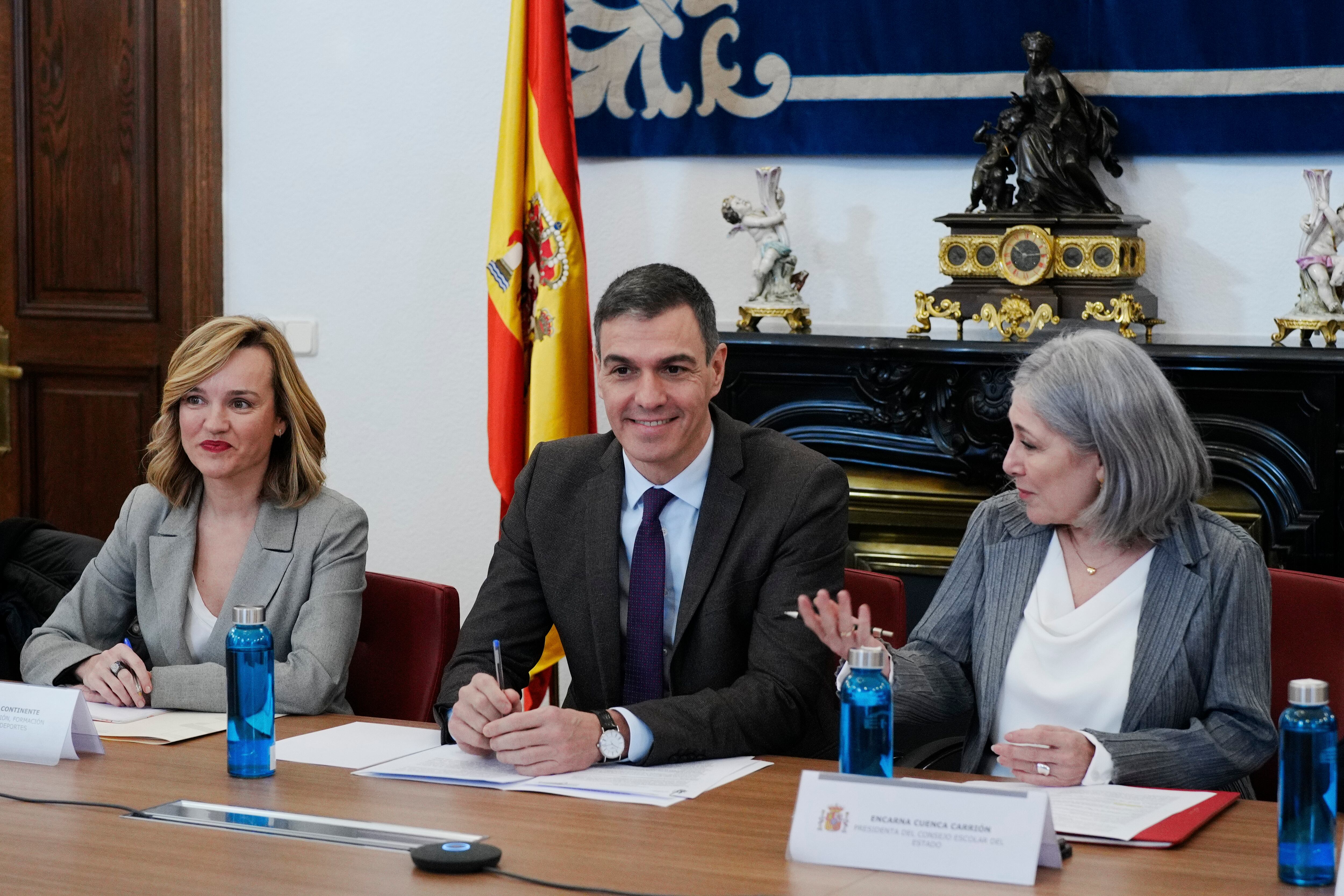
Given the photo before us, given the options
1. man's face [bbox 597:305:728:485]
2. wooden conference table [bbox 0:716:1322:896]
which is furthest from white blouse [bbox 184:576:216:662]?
man's face [bbox 597:305:728:485]

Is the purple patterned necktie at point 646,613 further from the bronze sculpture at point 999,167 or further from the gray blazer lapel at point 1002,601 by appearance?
the bronze sculpture at point 999,167

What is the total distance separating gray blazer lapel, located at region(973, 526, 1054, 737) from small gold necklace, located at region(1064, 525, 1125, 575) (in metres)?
0.02

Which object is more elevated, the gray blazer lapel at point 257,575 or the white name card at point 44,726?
the gray blazer lapel at point 257,575

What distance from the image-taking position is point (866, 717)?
5.70ft

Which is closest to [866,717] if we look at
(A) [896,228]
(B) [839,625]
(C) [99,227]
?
(B) [839,625]

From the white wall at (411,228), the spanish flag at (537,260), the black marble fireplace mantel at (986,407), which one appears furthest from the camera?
the white wall at (411,228)

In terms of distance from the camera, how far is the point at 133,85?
467cm

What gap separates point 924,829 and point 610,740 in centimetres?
55

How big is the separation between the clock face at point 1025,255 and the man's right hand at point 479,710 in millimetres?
1928

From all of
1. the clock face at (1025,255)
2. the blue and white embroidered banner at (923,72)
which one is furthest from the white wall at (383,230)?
the clock face at (1025,255)

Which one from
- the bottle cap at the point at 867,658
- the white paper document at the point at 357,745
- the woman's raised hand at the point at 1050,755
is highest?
the bottle cap at the point at 867,658

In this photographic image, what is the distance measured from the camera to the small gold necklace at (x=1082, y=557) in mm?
2219

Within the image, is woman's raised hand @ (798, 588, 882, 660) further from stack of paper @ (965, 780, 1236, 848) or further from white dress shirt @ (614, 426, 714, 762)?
white dress shirt @ (614, 426, 714, 762)

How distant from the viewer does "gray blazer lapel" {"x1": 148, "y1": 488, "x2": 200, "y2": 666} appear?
2527 millimetres
